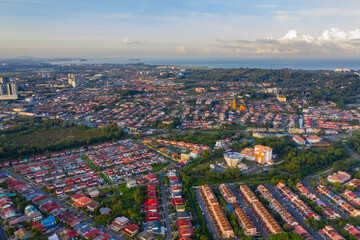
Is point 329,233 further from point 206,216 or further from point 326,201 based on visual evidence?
point 206,216

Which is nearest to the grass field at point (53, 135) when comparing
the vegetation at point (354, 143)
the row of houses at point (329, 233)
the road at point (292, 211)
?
the road at point (292, 211)

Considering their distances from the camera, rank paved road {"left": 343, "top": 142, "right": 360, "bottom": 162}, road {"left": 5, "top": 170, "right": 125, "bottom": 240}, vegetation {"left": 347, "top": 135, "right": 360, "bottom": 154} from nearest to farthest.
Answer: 1. road {"left": 5, "top": 170, "right": 125, "bottom": 240}
2. paved road {"left": 343, "top": 142, "right": 360, "bottom": 162}
3. vegetation {"left": 347, "top": 135, "right": 360, "bottom": 154}

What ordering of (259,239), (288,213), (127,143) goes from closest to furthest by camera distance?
(259,239), (288,213), (127,143)

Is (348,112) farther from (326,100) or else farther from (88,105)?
(88,105)

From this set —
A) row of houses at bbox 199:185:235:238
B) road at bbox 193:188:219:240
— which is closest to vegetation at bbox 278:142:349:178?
row of houses at bbox 199:185:235:238

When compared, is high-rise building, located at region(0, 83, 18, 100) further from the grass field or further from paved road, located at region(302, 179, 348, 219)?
paved road, located at region(302, 179, 348, 219)

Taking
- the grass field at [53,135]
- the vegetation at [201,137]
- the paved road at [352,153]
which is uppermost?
the vegetation at [201,137]

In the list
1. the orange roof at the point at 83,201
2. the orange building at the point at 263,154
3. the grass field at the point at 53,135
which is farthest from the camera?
the grass field at the point at 53,135

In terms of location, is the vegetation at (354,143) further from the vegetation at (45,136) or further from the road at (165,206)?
the vegetation at (45,136)

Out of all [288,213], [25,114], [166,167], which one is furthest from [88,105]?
[288,213]
